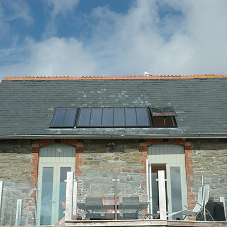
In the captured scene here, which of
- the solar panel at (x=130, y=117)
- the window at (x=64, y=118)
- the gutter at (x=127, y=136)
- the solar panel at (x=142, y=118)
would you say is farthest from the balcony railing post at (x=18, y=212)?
the solar panel at (x=142, y=118)

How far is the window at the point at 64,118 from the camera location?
42.2 feet

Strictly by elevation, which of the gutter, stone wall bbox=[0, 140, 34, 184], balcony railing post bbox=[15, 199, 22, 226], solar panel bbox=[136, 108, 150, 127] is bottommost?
balcony railing post bbox=[15, 199, 22, 226]

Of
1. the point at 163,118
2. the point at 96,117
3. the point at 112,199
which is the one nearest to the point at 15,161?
the point at 96,117

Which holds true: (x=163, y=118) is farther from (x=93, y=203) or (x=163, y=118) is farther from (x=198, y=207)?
(x=93, y=203)

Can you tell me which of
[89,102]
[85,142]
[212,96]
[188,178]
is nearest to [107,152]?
[85,142]

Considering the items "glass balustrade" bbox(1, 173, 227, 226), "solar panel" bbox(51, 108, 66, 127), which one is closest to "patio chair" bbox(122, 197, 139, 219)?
"glass balustrade" bbox(1, 173, 227, 226)

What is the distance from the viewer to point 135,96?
1477cm

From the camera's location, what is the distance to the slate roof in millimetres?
12477

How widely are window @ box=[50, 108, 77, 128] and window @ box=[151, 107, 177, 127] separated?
320cm

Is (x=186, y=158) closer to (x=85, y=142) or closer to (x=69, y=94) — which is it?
(x=85, y=142)

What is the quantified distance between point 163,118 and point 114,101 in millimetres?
2473

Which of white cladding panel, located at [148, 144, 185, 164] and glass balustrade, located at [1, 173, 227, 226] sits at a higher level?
Answer: white cladding panel, located at [148, 144, 185, 164]

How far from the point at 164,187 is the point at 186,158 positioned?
160 inches

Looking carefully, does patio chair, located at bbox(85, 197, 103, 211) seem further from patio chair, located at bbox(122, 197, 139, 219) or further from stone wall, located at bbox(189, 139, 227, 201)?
stone wall, located at bbox(189, 139, 227, 201)
